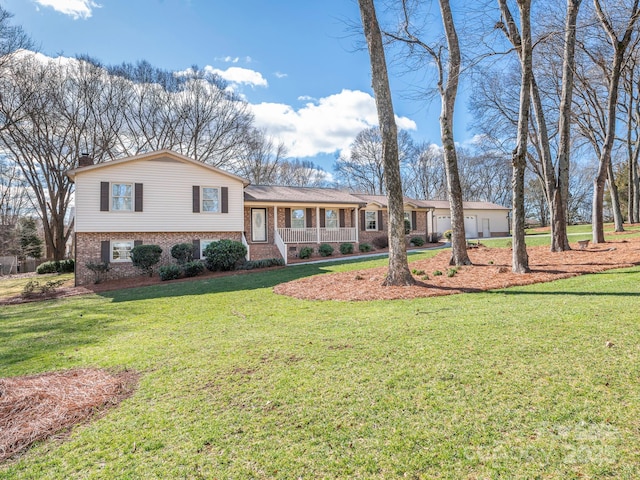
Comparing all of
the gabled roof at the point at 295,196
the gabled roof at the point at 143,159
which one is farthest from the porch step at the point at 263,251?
the gabled roof at the point at 143,159

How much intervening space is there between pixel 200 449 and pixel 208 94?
28195 mm

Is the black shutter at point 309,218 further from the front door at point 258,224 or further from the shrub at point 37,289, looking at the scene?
the shrub at point 37,289

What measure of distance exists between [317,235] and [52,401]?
16564 mm

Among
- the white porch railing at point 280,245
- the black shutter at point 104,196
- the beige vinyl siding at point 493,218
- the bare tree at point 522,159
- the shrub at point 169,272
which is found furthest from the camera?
the beige vinyl siding at point 493,218

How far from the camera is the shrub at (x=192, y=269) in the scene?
46.3 feet

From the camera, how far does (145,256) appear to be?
559 inches

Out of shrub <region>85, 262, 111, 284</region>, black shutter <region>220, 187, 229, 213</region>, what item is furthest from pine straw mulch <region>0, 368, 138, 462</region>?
black shutter <region>220, 187, 229, 213</region>

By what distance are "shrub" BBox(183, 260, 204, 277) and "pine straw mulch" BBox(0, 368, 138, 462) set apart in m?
10.5

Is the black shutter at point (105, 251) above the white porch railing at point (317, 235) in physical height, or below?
below

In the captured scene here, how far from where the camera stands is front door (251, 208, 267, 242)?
18.8 meters

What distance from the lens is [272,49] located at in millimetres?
14547

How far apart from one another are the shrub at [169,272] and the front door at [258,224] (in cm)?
544

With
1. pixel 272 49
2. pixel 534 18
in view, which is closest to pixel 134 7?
pixel 272 49

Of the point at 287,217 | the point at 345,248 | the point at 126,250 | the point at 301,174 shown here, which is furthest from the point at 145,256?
the point at 301,174
